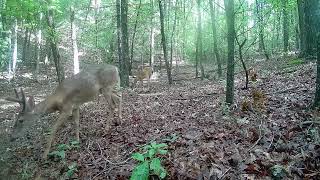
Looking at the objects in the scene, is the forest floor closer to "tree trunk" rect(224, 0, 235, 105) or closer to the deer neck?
"tree trunk" rect(224, 0, 235, 105)

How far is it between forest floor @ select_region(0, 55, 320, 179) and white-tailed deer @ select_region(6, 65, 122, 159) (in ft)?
1.70

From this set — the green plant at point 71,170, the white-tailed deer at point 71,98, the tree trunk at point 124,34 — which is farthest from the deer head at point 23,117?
the tree trunk at point 124,34

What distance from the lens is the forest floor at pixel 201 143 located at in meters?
5.10

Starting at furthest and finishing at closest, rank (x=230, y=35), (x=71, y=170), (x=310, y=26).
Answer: (x=310, y=26) → (x=230, y=35) → (x=71, y=170)

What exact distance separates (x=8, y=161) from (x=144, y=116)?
3608mm

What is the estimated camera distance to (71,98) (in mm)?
8164

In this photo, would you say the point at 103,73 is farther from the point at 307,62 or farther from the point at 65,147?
the point at 307,62

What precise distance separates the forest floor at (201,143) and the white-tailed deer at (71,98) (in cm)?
52

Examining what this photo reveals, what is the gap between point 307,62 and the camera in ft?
52.4

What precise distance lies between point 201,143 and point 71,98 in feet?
11.0

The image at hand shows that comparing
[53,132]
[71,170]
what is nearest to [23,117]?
[53,132]

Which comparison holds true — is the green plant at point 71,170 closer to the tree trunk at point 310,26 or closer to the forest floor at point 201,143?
the forest floor at point 201,143

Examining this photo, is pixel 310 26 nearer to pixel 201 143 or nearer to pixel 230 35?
pixel 230 35

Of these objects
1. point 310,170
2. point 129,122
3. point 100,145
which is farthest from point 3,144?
point 310,170
